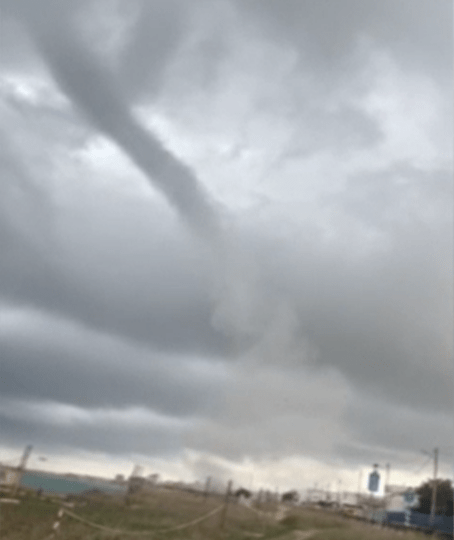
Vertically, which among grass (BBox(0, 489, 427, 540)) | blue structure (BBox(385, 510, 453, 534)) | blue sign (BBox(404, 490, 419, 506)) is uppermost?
blue sign (BBox(404, 490, 419, 506))

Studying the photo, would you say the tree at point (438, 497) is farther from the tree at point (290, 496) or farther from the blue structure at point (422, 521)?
the tree at point (290, 496)

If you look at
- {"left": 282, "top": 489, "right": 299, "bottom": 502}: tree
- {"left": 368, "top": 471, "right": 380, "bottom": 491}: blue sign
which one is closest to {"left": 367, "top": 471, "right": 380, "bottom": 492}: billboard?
{"left": 368, "top": 471, "right": 380, "bottom": 491}: blue sign

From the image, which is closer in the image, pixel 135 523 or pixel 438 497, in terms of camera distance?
pixel 135 523

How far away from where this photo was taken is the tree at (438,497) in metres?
94.1

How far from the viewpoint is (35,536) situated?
78.9 ft

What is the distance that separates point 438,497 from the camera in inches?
3804

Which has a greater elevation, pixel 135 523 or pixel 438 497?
pixel 438 497

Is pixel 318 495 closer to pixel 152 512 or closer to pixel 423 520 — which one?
pixel 423 520

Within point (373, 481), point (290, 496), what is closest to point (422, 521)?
point (373, 481)

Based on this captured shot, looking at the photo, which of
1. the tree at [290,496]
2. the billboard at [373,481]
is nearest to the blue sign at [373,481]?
the billboard at [373,481]

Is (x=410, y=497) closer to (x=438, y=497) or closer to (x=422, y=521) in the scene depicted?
(x=438, y=497)

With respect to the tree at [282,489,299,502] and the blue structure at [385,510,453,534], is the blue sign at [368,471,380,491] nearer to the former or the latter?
the blue structure at [385,510,453,534]

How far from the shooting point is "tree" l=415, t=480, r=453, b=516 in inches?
3703

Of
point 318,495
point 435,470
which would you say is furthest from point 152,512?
point 318,495
